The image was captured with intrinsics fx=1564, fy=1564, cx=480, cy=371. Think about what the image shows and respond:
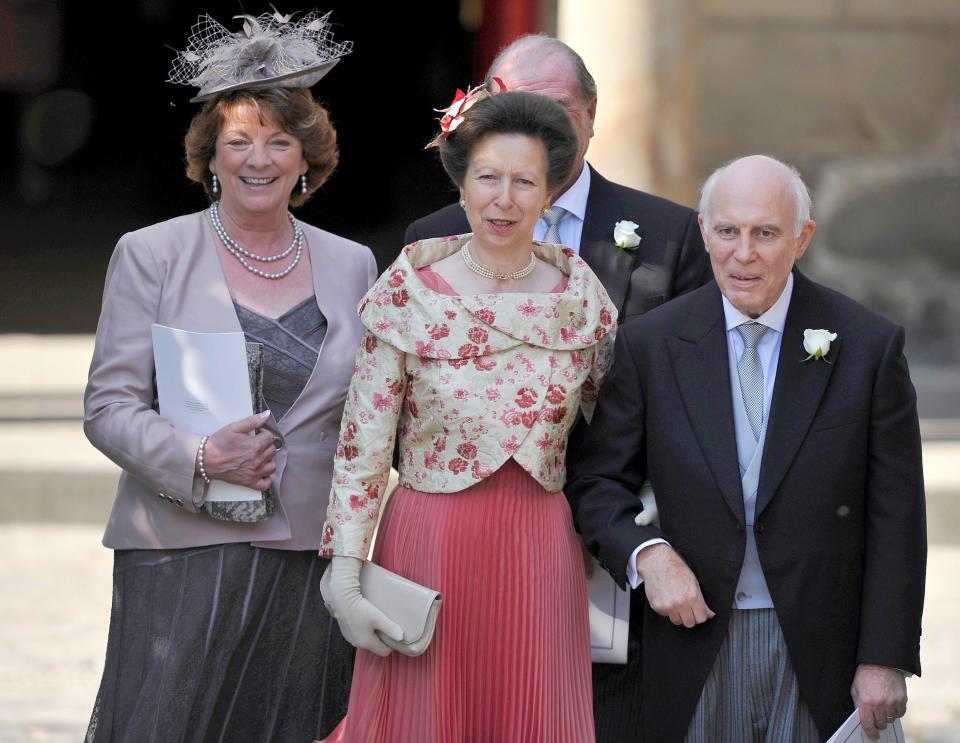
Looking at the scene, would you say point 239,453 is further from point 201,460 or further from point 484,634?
point 484,634

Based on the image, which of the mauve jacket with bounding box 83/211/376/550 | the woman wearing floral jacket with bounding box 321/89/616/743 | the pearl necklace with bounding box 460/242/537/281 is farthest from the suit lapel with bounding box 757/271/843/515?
the mauve jacket with bounding box 83/211/376/550

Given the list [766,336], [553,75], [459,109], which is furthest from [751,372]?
[553,75]

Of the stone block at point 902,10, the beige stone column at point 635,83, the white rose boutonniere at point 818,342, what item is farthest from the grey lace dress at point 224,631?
the stone block at point 902,10

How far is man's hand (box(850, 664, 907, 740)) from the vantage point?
3107mm

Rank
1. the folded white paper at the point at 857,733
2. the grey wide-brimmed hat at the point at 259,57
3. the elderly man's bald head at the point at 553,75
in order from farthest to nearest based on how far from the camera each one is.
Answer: the elderly man's bald head at the point at 553,75 < the grey wide-brimmed hat at the point at 259,57 < the folded white paper at the point at 857,733

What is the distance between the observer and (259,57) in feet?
11.7

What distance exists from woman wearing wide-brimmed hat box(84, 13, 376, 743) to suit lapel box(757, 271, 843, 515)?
99cm

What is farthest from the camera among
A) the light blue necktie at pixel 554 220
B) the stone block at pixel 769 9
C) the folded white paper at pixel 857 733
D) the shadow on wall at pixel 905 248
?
the shadow on wall at pixel 905 248

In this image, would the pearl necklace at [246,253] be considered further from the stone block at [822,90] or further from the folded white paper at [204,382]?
the stone block at [822,90]

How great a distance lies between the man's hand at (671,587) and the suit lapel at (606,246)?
0.75 m

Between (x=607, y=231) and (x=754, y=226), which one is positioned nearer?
(x=754, y=226)

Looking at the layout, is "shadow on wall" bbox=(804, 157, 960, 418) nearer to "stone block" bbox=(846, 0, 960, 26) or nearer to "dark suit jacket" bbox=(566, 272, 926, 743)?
"stone block" bbox=(846, 0, 960, 26)

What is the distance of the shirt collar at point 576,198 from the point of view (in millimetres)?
3789

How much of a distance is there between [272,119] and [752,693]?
1.64 m
